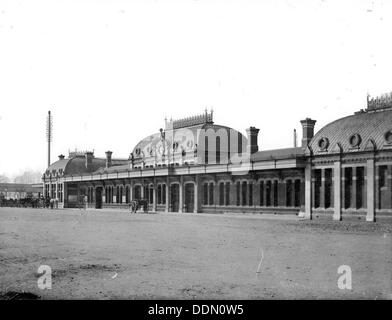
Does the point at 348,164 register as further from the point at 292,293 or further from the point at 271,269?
the point at 292,293

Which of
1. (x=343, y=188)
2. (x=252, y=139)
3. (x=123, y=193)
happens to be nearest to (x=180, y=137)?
(x=123, y=193)

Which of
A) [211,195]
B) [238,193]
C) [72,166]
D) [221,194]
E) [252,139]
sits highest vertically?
[252,139]

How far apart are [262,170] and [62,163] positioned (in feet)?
160

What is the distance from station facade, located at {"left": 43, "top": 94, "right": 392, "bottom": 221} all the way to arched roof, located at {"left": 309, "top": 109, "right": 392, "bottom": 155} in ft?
0.21

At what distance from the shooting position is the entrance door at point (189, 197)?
45300 millimetres

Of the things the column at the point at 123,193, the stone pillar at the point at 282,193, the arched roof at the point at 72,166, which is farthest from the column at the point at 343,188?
the arched roof at the point at 72,166

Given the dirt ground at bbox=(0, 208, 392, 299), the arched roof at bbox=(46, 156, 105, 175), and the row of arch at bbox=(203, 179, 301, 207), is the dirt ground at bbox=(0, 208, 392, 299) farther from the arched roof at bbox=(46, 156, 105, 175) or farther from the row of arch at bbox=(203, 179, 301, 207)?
the arched roof at bbox=(46, 156, 105, 175)

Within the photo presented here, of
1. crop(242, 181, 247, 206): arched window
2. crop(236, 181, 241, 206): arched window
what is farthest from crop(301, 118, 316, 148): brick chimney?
crop(236, 181, 241, 206): arched window

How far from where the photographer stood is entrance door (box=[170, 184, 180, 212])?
47.4 m

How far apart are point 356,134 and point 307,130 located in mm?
5925

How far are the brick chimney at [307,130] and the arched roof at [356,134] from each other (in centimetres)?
181

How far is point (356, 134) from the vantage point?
103 ft

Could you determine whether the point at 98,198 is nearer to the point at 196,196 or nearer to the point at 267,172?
the point at 196,196
